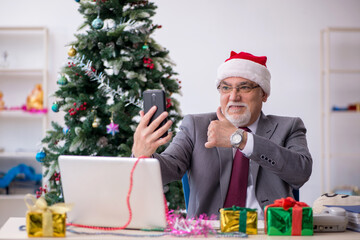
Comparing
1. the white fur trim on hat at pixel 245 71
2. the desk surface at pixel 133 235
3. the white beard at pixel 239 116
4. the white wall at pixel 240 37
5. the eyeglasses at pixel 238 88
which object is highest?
the white wall at pixel 240 37

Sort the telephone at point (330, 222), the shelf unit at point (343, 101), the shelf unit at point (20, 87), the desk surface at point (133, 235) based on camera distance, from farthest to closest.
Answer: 1. the shelf unit at point (343, 101)
2. the shelf unit at point (20, 87)
3. the telephone at point (330, 222)
4. the desk surface at point (133, 235)

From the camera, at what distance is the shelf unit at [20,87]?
4902mm

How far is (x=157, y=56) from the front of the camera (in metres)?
3.22

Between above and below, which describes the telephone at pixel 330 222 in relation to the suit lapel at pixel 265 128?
below

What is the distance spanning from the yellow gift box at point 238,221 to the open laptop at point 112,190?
18cm

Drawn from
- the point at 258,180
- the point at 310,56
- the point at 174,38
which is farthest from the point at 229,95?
the point at 310,56

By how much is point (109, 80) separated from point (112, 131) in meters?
0.35

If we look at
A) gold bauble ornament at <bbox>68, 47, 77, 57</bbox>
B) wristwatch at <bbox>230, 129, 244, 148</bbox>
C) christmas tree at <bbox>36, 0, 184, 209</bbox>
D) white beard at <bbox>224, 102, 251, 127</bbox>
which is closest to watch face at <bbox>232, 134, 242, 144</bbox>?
wristwatch at <bbox>230, 129, 244, 148</bbox>

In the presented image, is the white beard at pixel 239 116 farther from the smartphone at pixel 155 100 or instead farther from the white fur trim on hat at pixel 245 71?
the smartphone at pixel 155 100

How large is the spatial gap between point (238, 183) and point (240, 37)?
3233 mm

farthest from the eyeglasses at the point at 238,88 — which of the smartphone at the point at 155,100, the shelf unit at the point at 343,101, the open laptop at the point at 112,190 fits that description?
the shelf unit at the point at 343,101

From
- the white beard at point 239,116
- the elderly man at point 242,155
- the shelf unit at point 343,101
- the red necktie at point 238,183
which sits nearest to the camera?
the elderly man at point 242,155

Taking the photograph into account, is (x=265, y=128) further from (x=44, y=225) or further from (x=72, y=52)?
(x=72, y=52)

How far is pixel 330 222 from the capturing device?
4.79 ft
